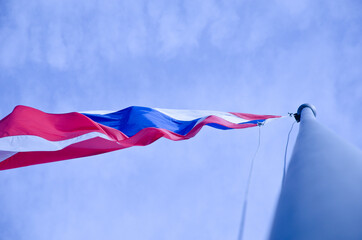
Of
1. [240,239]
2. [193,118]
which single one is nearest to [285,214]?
[240,239]

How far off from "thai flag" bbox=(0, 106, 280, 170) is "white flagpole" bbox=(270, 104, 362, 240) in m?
5.22

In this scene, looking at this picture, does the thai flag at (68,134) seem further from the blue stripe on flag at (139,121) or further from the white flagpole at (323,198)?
the white flagpole at (323,198)

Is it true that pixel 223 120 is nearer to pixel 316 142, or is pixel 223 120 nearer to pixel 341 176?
pixel 316 142

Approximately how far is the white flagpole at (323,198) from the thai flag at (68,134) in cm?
522

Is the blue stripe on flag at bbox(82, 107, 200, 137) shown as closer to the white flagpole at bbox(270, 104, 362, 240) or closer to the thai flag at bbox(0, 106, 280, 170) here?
the thai flag at bbox(0, 106, 280, 170)

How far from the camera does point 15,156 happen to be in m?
6.82

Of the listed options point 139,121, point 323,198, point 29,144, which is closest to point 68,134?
point 29,144

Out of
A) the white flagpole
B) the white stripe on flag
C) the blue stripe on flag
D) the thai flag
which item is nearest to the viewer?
the white flagpole

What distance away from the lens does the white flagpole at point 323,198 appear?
3.50 ft

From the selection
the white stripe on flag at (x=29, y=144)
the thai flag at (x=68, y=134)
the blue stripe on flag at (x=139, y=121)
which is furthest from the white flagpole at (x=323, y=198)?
the blue stripe on flag at (x=139, y=121)

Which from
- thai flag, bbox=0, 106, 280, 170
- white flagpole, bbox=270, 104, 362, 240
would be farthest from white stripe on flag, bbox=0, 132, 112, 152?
white flagpole, bbox=270, 104, 362, 240

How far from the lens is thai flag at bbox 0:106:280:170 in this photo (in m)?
6.34

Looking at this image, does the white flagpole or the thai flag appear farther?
the thai flag

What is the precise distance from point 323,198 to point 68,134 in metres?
6.36
